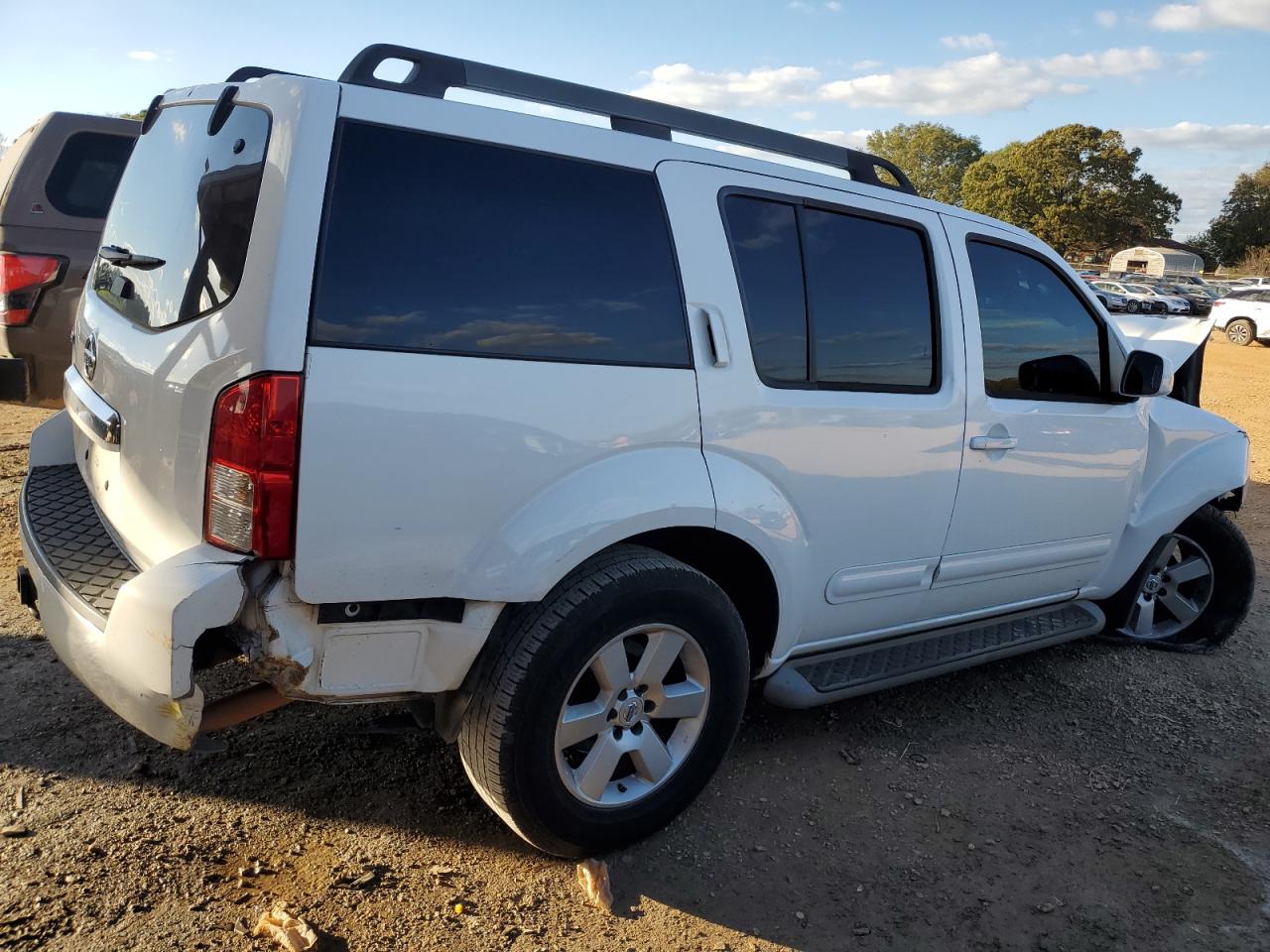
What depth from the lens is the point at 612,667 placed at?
261 centimetres

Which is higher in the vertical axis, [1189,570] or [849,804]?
[1189,570]

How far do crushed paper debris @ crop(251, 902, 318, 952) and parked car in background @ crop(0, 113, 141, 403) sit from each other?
140 inches

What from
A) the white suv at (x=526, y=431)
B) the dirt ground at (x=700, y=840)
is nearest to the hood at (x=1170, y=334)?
the white suv at (x=526, y=431)

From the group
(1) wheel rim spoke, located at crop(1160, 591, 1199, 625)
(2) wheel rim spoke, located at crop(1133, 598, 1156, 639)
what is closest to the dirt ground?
(2) wheel rim spoke, located at crop(1133, 598, 1156, 639)

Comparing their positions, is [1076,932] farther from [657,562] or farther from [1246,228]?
[1246,228]

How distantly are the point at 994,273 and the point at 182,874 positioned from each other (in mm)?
3208

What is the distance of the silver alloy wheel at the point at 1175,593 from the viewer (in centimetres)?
471

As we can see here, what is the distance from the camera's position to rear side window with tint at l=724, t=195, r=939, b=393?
9.62 ft

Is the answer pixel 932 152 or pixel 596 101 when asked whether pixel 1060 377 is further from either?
pixel 932 152

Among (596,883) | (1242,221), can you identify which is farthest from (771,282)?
(1242,221)

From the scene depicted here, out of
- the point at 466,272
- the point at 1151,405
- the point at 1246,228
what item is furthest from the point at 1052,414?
the point at 1246,228

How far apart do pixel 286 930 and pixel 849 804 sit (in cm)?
170

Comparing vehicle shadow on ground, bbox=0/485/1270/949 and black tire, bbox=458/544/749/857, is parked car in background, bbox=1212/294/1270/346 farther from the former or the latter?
black tire, bbox=458/544/749/857

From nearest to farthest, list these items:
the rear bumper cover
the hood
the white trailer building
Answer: the rear bumper cover, the hood, the white trailer building
